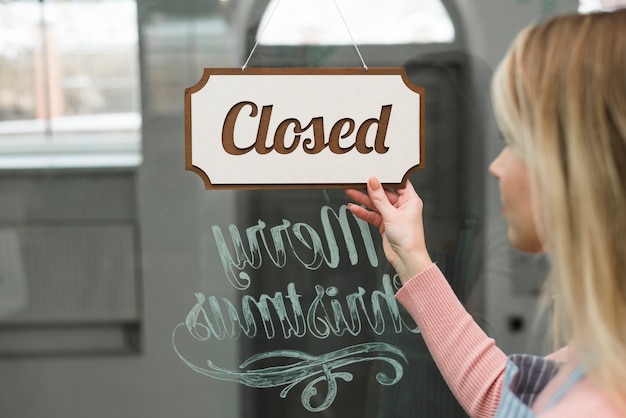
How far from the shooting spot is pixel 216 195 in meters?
1.24

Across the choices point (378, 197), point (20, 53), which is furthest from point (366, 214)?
point (20, 53)

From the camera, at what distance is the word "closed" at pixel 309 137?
3.81ft

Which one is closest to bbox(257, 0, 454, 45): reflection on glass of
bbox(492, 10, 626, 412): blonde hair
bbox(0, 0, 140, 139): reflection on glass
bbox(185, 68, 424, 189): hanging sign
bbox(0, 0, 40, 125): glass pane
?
bbox(185, 68, 424, 189): hanging sign

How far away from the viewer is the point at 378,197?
3.81 ft

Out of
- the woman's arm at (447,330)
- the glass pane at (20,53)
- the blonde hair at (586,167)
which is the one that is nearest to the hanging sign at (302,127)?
the woman's arm at (447,330)

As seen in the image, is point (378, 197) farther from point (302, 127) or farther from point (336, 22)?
point (336, 22)

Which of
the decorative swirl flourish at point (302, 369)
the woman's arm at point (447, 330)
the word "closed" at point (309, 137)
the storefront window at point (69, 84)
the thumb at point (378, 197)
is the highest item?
the storefront window at point (69, 84)

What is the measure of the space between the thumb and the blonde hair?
0.38 m

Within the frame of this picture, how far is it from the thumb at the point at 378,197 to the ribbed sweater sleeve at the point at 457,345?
0.12 metres

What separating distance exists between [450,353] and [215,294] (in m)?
0.40

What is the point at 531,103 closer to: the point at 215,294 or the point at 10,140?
the point at 215,294

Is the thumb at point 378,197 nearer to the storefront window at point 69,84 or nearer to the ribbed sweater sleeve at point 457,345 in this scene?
the ribbed sweater sleeve at point 457,345

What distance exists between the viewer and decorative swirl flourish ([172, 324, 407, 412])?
1.27m

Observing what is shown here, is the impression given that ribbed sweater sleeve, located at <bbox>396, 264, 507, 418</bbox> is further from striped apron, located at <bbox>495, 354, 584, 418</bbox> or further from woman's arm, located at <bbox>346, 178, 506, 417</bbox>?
striped apron, located at <bbox>495, 354, 584, 418</bbox>
